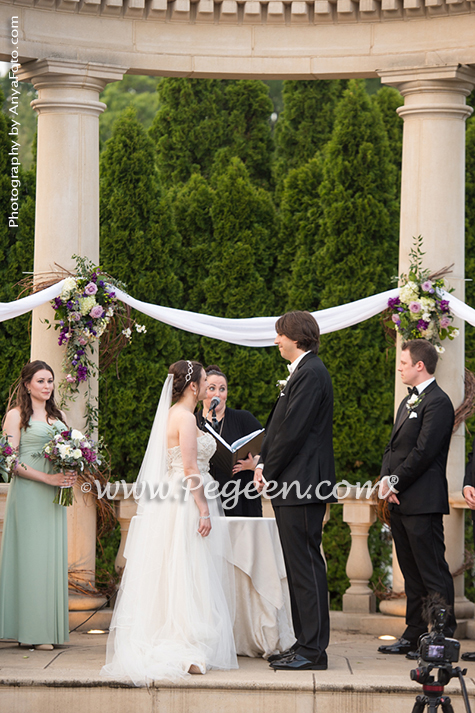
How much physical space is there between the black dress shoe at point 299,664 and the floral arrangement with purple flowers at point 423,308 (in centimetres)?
273

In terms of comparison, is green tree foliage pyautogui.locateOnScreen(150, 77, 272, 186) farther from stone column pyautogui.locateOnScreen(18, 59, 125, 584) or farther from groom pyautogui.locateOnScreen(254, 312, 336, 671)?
groom pyautogui.locateOnScreen(254, 312, 336, 671)

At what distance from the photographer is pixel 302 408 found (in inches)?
209

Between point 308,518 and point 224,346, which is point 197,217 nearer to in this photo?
point 224,346

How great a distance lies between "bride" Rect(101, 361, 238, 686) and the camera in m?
5.26

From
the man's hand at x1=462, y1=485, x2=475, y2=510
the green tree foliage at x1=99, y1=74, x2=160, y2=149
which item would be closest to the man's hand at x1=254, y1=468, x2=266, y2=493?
the man's hand at x1=462, y1=485, x2=475, y2=510

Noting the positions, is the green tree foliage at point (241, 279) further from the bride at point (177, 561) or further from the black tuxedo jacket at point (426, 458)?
the bride at point (177, 561)

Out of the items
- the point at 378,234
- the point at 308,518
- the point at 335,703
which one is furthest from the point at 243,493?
the point at 378,234

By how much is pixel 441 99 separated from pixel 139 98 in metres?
13.6

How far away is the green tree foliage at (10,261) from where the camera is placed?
945 cm

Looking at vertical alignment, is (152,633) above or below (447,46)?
below

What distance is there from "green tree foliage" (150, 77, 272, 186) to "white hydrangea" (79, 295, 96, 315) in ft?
13.9

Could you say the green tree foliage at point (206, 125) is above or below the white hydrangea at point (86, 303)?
above

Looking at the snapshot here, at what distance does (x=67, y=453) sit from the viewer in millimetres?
6043

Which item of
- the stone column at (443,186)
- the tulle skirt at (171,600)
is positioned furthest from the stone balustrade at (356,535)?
the tulle skirt at (171,600)
